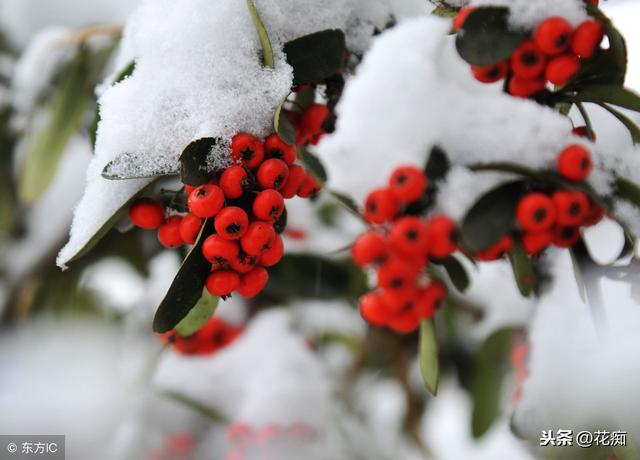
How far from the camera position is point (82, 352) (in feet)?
6.86

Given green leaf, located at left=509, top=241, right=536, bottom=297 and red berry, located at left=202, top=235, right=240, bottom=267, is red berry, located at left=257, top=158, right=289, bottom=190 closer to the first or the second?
red berry, located at left=202, top=235, right=240, bottom=267

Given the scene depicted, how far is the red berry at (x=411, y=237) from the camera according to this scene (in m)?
0.65

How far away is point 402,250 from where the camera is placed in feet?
2.19

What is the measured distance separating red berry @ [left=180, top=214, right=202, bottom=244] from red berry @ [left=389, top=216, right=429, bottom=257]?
248mm

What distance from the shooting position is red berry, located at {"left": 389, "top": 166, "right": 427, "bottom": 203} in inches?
26.0

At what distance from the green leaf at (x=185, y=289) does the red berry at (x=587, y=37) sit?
49cm

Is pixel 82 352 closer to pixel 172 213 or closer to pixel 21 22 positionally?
pixel 21 22

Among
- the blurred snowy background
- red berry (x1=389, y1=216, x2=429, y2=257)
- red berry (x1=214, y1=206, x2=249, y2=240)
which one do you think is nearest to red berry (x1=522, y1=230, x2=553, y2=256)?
red berry (x1=389, y1=216, x2=429, y2=257)

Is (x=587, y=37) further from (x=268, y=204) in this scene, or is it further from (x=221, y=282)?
(x=221, y=282)

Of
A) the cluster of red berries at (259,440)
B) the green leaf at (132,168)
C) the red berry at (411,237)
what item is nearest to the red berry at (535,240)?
the red berry at (411,237)

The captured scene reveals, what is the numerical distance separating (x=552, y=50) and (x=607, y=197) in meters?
0.19

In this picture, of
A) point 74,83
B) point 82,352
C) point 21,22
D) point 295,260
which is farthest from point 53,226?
point 295,260

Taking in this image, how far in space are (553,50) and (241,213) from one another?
0.42 meters

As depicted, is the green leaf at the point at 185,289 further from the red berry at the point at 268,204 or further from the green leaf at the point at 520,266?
the green leaf at the point at 520,266
